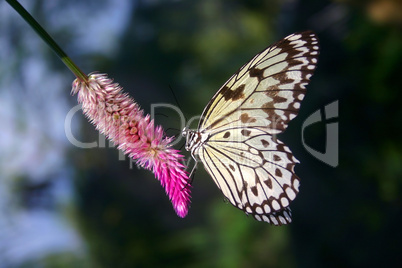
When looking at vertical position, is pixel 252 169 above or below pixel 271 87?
below

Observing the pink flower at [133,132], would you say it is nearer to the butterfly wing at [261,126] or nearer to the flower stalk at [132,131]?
the flower stalk at [132,131]

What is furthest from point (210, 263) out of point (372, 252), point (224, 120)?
point (224, 120)

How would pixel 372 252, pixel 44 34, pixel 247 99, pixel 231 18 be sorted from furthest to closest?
pixel 231 18 → pixel 372 252 → pixel 247 99 → pixel 44 34

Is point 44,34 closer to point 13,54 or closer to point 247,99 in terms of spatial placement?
point 247,99

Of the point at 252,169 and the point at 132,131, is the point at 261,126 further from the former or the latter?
the point at 132,131

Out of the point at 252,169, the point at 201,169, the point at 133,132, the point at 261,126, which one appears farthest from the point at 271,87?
the point at 201,169

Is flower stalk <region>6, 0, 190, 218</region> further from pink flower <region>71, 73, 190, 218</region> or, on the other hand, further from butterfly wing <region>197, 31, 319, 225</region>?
butterfly wing <region>197, 31, 319, 225</region>

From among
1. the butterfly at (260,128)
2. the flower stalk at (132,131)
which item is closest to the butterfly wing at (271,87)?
the butterfly at (260,128)
